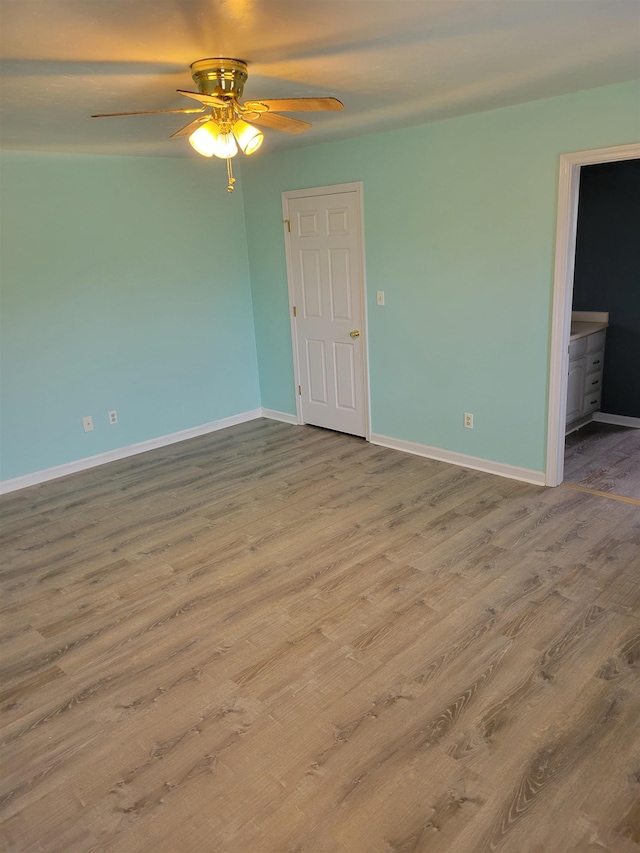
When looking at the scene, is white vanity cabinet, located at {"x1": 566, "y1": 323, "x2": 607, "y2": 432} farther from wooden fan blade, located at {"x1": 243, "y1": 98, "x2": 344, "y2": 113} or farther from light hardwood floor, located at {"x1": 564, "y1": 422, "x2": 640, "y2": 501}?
wooden fan blade, located at {"x1": 243, "y1": 98, "x2": 344, "y2": 113}

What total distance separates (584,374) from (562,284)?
160 cm

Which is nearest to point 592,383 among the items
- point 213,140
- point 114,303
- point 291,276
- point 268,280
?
point 291,276

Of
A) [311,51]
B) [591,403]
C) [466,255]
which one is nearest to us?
[311,51]

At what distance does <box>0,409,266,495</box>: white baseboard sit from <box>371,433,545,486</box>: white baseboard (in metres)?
1.57

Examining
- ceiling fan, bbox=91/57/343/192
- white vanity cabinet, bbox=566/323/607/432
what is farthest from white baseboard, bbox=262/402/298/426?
ceiling fan, bbox=91/57/343/192

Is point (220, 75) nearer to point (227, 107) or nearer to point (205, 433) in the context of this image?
point (227, 107)

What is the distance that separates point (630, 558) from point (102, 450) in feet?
13.3

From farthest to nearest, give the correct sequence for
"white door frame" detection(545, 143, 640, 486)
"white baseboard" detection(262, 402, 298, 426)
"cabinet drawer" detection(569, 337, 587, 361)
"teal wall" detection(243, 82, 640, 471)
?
"white baseboard" detection(262, 402, 298, 426), "cabinet drawer" detection(569, 337, 587, 361), "teal wall" detection(243, 82, 640, 471), "white door frame" detection(545, 143, 640, 486)

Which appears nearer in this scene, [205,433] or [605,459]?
[605,459]

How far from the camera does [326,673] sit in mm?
2549

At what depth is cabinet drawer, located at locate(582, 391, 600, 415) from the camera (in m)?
5.29

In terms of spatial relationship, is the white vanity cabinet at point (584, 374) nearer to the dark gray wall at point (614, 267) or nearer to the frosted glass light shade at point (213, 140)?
the dark gray wall at point (614, 267)

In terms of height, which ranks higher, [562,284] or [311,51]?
[311,51]

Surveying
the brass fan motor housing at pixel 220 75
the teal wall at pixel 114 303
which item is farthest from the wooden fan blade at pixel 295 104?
the teal wall at pixel 114 303
